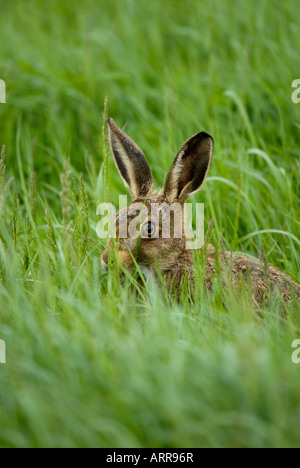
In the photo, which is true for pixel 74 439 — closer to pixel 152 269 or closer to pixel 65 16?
pixel 152 269

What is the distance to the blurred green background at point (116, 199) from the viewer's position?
8.99 feet

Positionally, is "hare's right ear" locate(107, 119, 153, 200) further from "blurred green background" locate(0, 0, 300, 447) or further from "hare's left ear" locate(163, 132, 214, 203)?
"blurred green background" locate(0, 0, 300, 447)

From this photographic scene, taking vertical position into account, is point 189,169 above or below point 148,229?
above

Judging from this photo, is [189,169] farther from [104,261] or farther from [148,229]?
[104,261]

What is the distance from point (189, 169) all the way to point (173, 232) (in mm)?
434

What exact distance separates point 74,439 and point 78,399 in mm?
170

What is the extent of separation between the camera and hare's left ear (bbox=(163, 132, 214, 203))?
440 centimetres

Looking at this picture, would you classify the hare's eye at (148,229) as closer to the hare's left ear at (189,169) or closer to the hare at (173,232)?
the hare at (173,232)

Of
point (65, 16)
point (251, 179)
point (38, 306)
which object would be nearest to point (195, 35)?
point (65, 16)

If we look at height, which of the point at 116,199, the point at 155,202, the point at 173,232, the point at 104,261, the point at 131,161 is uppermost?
the point at 131,161

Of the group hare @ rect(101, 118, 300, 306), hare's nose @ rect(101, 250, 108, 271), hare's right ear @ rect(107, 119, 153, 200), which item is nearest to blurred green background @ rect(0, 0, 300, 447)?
hare's nose @ rect(101, 250, 108, 271)

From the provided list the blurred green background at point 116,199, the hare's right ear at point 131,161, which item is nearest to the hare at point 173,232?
the hare's right ear at point 131,161

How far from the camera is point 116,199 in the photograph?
530 centimetres

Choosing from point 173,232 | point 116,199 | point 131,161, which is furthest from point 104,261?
point 116,199
